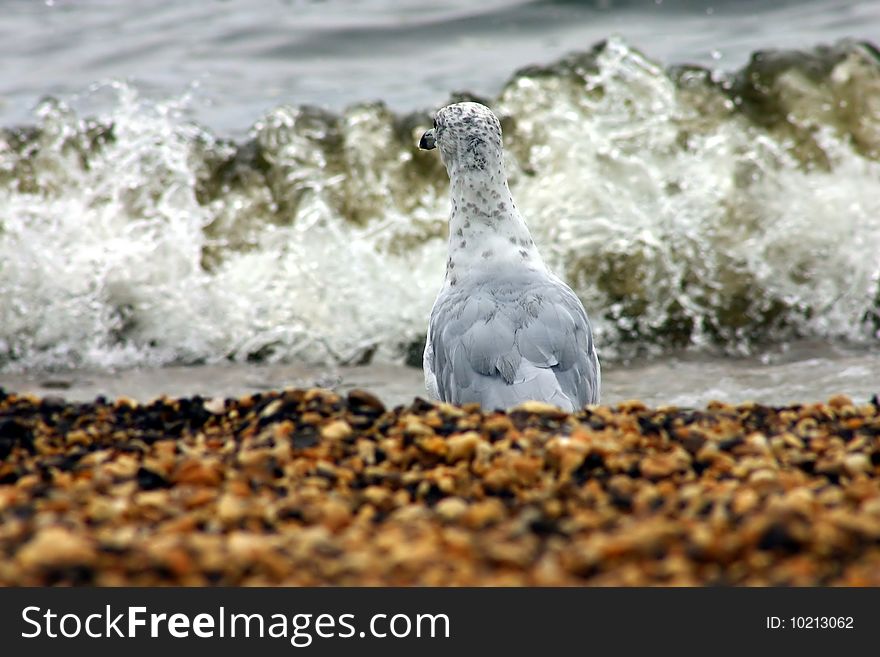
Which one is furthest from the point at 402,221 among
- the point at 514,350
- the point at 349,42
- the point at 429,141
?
the point at 514,350

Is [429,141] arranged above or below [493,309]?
above

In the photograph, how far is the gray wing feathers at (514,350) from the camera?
4.20 meters

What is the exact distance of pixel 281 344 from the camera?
7855 mm

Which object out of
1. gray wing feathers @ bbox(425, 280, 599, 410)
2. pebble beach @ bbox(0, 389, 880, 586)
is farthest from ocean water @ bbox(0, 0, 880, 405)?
pebble beach @ bbox(0, 389, 880, 586)

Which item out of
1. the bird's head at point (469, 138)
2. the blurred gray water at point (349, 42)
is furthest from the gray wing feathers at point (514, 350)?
the blurred gray water at point (349, 42)

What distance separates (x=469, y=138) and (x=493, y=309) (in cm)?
102

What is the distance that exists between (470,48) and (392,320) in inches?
182

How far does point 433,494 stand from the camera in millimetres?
3213

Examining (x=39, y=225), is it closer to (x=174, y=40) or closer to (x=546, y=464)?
(x=174, y=40)

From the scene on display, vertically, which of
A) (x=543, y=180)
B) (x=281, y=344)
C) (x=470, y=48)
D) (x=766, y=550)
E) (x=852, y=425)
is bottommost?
(x=766, y=550)

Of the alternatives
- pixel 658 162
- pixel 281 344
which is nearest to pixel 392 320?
pixel 281 344

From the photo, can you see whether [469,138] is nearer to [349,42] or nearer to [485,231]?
[485,231]

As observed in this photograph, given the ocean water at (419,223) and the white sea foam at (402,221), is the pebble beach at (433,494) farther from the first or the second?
the white sea foam at (402,221)

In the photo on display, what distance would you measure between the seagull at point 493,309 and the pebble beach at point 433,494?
30 centimetres
